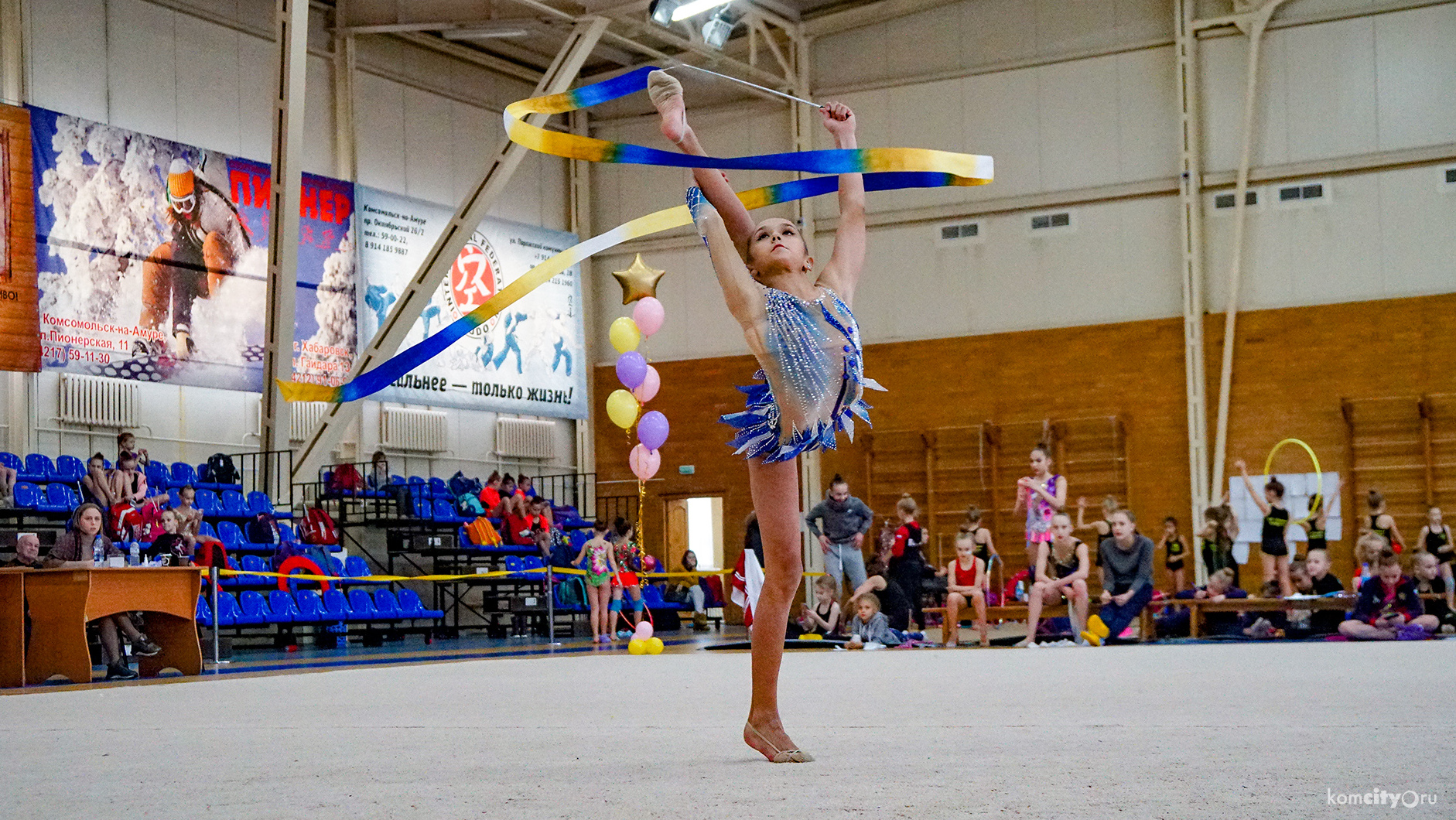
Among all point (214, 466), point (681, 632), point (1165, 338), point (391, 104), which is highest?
point (391, 104)

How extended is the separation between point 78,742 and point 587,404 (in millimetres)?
17804

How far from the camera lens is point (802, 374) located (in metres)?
3.44

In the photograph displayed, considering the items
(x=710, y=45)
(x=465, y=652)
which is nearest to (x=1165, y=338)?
(x=710, y=45)

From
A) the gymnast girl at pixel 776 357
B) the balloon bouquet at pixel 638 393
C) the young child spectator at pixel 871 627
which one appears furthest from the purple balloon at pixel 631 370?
the gymnast girl at pixel 776 357

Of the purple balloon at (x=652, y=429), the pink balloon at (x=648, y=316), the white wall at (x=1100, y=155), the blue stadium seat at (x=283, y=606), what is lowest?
the blue stadium seat at (x=283, y=606)

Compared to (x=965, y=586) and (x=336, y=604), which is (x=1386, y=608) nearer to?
(x=965, y=586)

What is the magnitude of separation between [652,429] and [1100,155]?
26.4ft

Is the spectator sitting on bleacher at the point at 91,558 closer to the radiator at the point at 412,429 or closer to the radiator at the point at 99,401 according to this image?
the radiator at the point at 99,401

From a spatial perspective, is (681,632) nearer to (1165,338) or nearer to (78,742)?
(1165,338)

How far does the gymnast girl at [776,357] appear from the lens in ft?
11.2

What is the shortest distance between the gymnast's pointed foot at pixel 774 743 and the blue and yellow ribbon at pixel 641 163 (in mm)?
1370

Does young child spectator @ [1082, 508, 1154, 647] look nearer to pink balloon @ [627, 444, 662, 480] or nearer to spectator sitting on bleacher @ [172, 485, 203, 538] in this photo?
pink balloon @ [627, 444, 662, 480]

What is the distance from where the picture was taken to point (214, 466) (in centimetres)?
1541

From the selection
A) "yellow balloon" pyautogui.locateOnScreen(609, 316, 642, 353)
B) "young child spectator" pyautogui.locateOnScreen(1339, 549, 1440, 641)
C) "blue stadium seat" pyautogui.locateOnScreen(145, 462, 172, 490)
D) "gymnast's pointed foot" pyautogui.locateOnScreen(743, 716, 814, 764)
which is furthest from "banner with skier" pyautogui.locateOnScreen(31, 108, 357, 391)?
"gymnast's pointed foot" pyautogui.locateOnScreen(743, 716, 814, 764)
